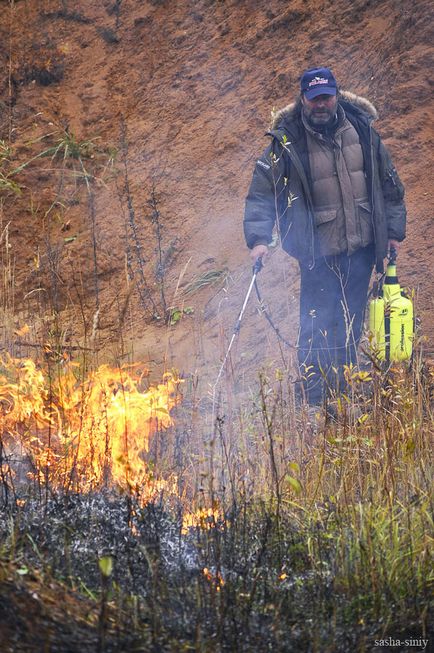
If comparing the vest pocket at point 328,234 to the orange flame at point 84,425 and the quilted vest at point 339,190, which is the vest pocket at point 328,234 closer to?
the quilted vest at point 339,190

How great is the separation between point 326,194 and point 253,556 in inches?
123

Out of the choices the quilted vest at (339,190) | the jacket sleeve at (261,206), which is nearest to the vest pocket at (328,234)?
the quilted vest at (339,190)

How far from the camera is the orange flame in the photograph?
4422mm

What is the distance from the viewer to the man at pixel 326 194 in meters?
6.00

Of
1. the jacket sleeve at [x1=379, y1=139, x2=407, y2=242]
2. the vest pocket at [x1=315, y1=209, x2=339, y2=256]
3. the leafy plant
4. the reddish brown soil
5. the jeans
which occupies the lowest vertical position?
the jeans

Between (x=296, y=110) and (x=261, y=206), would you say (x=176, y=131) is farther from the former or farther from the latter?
(x=261, y=206)

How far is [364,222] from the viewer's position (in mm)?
6160

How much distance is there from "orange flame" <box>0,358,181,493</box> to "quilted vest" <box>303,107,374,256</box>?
167 centimetres

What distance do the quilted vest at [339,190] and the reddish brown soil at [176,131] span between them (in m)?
1.66

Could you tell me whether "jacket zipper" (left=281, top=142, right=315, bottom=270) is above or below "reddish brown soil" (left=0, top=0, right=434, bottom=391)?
below

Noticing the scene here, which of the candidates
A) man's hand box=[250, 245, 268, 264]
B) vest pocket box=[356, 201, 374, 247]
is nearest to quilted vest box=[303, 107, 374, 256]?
vest pocket box=[356, 201, 374, 247]

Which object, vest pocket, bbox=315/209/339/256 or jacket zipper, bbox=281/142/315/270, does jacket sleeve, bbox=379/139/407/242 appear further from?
jacket zipper, bbox=281/142/315/270

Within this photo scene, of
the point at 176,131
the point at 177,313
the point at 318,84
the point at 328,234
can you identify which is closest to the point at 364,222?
the point at 328,234

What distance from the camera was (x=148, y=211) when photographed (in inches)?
387
